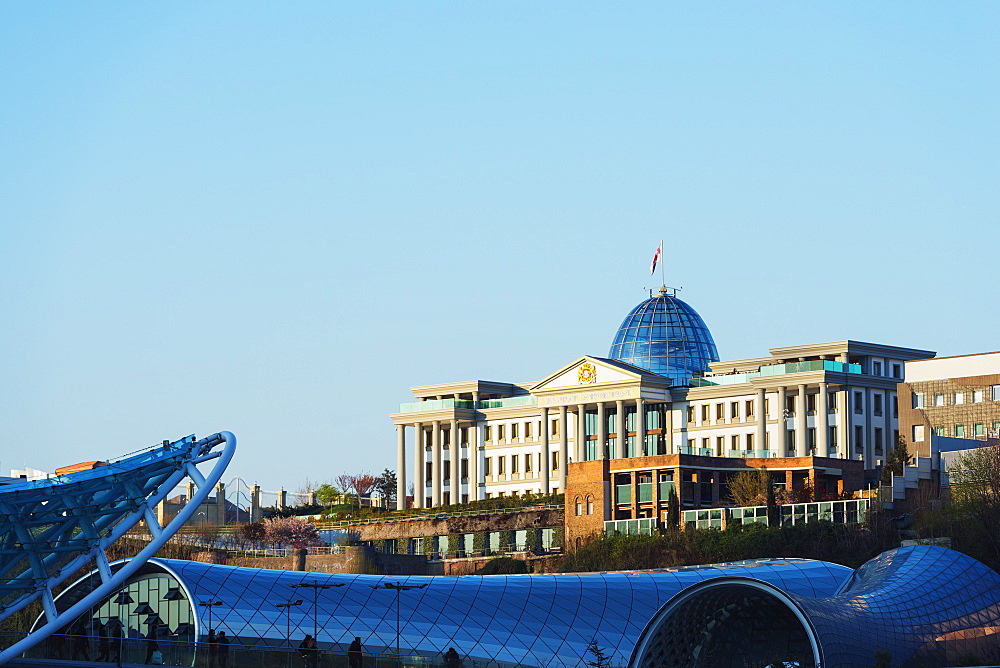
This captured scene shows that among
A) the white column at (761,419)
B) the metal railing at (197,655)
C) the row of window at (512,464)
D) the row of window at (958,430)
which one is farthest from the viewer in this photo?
the row of window at (512,464)

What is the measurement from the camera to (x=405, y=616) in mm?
76125

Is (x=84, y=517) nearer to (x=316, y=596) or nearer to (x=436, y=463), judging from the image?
(x=316, y=596)

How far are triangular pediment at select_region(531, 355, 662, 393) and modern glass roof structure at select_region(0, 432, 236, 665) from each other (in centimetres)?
8665

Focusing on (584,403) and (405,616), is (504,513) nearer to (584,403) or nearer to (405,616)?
(584,403)

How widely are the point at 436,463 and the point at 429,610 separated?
263 ft

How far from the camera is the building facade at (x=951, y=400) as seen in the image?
111625 millimetres

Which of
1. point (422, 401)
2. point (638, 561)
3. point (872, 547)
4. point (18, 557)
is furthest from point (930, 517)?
point (422, 401)

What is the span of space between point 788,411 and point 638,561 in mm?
37980

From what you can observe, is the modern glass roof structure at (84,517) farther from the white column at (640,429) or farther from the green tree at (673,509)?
the white column at (640,429)

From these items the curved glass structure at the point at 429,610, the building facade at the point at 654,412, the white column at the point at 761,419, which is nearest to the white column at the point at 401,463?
the building facade at the point at 654,412

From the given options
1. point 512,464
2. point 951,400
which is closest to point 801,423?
point 951,400

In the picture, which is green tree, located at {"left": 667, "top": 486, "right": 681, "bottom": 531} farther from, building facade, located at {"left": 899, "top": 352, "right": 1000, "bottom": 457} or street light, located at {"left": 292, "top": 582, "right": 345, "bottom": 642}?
street light, located at {"left": 292, "top": 582, "right": 345, "bottom": 642}

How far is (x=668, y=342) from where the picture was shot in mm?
146125

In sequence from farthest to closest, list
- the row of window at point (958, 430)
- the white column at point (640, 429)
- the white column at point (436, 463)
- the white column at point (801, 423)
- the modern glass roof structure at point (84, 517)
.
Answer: the white column at point (436, 463)
the white column at point (640, 429)
the white column at point (801, 423)
the row of window at point (958, 430)
the modern glass roof structure at point (84, 517)
